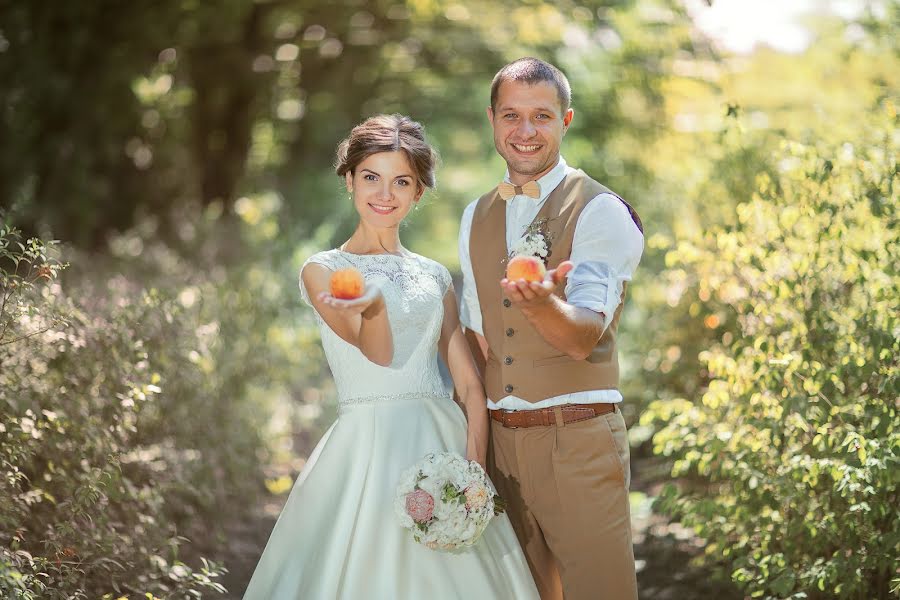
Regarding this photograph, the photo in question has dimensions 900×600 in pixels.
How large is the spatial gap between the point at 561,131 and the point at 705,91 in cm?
1096

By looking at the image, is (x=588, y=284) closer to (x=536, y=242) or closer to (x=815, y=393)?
(x=536, y=242)

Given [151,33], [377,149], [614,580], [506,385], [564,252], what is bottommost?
[614,580]

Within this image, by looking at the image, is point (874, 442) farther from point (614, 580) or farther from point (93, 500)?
point (93, 500)

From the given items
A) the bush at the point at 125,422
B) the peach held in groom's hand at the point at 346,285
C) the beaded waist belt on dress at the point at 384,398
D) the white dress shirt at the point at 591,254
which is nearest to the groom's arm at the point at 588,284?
the white dress shirt at the point at 591,254

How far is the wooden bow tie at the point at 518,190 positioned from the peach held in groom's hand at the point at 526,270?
0.68 metres

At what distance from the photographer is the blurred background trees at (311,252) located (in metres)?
4.59

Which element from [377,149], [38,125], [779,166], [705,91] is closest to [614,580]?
[377,149]

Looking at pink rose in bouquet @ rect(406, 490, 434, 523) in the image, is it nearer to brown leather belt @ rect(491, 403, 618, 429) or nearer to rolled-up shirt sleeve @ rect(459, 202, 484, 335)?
brown leather belt @ rect(491, 403, 618, 429)

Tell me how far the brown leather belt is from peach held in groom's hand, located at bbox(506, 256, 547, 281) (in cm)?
72

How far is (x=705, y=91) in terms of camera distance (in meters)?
14.2

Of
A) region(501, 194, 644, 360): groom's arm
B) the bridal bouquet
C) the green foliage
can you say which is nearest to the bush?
the bridal bouquet

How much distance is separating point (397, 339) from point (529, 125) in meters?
0.89

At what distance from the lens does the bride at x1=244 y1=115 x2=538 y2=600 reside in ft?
11.8

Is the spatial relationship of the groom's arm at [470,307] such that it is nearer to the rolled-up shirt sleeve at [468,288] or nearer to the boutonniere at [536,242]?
the rolled-up shirt sleeve at [468,288]
